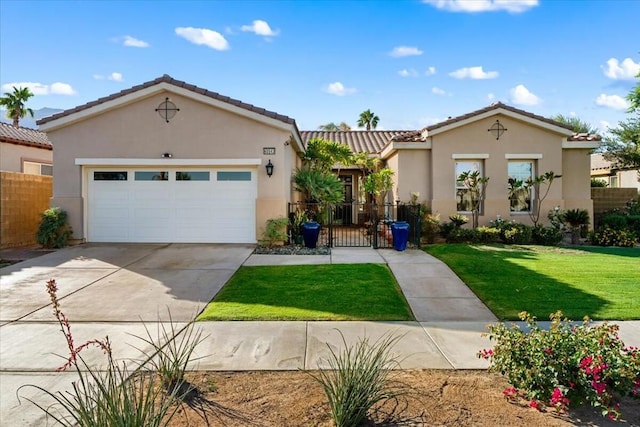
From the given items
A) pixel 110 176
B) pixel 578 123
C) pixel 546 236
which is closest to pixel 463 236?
pixel 546 236

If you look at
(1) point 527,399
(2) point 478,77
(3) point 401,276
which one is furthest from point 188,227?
(2) point 478,77

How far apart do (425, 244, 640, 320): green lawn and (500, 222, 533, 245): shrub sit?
982mm

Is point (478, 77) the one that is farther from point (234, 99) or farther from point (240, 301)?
point (240, 301)

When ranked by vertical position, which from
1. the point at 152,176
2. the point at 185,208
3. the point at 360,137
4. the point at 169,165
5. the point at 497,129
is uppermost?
the point at 360,137

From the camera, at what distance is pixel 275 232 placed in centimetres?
1342

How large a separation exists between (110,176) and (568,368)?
1446cm

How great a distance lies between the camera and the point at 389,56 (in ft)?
59.7

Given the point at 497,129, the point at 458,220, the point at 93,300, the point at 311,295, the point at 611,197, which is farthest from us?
the point at 611,197

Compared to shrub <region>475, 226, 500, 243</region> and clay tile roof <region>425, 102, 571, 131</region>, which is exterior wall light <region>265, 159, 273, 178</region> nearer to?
clay tile roof <region>425, 102, 571, 131</region>

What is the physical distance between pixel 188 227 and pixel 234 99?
182 inches

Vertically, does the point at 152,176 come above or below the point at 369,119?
below

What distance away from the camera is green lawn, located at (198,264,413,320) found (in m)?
6.83

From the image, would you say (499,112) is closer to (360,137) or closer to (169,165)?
(360,137)

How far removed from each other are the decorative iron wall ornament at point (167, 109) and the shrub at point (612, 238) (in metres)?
15.7
